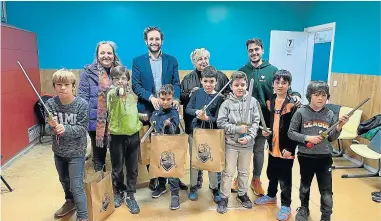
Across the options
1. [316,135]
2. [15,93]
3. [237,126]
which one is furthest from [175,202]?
[15,93]

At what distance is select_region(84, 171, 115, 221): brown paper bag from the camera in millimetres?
2102

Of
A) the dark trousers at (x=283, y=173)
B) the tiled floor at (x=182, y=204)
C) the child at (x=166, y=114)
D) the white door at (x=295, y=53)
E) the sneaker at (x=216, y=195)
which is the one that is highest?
the white door at (x=295, y=53)

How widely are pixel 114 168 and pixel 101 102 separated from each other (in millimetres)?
573

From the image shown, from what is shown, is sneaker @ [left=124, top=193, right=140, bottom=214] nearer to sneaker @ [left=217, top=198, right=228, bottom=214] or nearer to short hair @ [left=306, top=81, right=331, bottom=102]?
sneaker @ [left=217, top=198, right=228, bottom=214]

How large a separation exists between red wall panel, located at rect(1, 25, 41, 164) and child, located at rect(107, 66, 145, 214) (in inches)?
75.8

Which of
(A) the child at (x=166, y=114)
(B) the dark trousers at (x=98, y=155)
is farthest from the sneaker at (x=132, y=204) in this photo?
(A) the child at (x=166, y=114)

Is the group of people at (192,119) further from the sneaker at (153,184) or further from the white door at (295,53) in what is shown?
the white door at (295,53)

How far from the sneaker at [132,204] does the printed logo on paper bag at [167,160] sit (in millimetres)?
458

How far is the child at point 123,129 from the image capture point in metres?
2.31

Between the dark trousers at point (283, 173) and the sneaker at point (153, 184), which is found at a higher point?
the dark trousers at point (283, 173)

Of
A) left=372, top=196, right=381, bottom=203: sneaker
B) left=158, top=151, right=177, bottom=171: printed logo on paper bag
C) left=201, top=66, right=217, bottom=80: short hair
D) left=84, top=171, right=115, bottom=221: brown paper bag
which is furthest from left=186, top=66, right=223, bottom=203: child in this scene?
left=372, top=196, right=381, bottom=203: sneaker

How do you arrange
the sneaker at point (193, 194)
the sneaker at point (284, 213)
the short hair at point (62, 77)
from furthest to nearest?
1. the sneaker at point (193, 194)
2. the sneaker at point (284, 213)
3. the short hair at point (62, 77)

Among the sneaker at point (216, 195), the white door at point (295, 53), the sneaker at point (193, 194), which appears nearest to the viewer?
the sneaker at point (216, 195)

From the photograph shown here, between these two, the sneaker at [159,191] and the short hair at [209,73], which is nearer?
the short hair at [209,73]
